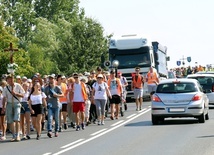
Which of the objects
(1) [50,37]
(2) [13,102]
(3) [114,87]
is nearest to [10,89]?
(2) [13,102]

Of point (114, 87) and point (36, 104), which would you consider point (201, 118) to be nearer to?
point (114, 87)

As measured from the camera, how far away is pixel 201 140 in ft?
64.8

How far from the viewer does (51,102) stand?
2320cm

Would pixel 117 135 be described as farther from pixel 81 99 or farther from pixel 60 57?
pixel 60 57

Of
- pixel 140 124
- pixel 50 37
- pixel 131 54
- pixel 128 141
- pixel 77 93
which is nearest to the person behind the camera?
pixel 128 141

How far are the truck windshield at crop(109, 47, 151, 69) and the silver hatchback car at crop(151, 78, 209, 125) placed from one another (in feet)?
46.0

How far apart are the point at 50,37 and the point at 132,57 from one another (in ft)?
205

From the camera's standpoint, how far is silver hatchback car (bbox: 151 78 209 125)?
25703 mm

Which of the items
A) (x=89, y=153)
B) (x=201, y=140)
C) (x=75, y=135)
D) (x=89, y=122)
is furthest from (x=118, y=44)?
(x=89, y=153)

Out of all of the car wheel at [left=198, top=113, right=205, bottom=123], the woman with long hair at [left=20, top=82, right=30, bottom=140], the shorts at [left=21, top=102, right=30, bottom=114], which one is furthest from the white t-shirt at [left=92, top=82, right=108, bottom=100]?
the shorts at [left=21, top=102, right=30, bottom=114]

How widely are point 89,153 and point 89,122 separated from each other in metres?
10.5

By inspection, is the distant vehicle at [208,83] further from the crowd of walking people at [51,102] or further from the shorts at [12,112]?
the shorts at [12,112]

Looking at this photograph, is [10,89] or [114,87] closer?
[10,89]

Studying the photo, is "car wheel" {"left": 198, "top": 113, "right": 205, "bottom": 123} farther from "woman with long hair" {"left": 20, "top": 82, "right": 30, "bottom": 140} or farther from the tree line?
the tree line
